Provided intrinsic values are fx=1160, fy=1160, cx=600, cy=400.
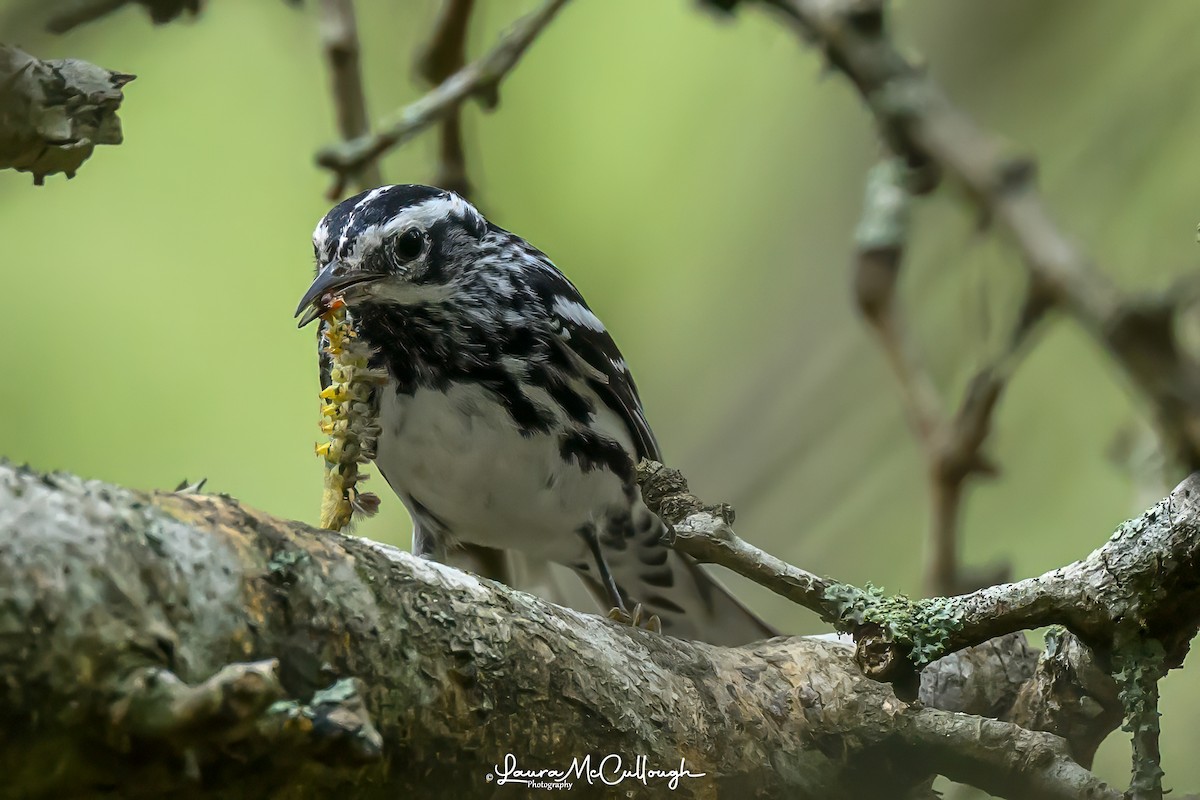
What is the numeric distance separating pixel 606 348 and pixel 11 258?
1.67 metres

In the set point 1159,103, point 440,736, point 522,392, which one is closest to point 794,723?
point 440,736

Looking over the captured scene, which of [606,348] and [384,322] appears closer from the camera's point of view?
[384,322]

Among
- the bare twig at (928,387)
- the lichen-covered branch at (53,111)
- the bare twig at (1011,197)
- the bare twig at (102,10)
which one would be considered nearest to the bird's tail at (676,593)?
the bare twig at (928,387)

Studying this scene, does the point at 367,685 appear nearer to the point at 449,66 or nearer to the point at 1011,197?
the point at 1011,197

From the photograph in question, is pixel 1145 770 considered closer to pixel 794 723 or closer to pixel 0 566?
pixel 794 723

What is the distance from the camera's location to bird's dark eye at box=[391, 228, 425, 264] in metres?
2.46

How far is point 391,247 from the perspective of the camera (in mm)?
2443

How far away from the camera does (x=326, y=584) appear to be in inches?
47.4

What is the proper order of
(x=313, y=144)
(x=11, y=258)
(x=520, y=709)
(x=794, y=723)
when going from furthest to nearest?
(x=313, y=144)
(x=11, y=258)
(x=794, y=723)
(x=520, y=709)

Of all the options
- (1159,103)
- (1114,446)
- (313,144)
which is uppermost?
(313,144)

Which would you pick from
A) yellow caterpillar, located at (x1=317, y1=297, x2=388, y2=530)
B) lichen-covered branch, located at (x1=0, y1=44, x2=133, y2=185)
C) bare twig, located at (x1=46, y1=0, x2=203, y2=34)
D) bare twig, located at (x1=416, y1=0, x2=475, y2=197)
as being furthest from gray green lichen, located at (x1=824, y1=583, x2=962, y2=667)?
bare twig, located at (x1=416, y1=0, x2=475, y2=197)

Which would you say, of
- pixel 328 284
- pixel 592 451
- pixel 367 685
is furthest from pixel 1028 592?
pixel 328 284

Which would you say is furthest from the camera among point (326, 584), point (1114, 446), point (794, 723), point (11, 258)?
point (11, 258)

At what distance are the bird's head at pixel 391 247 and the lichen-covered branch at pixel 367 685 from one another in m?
0.98
